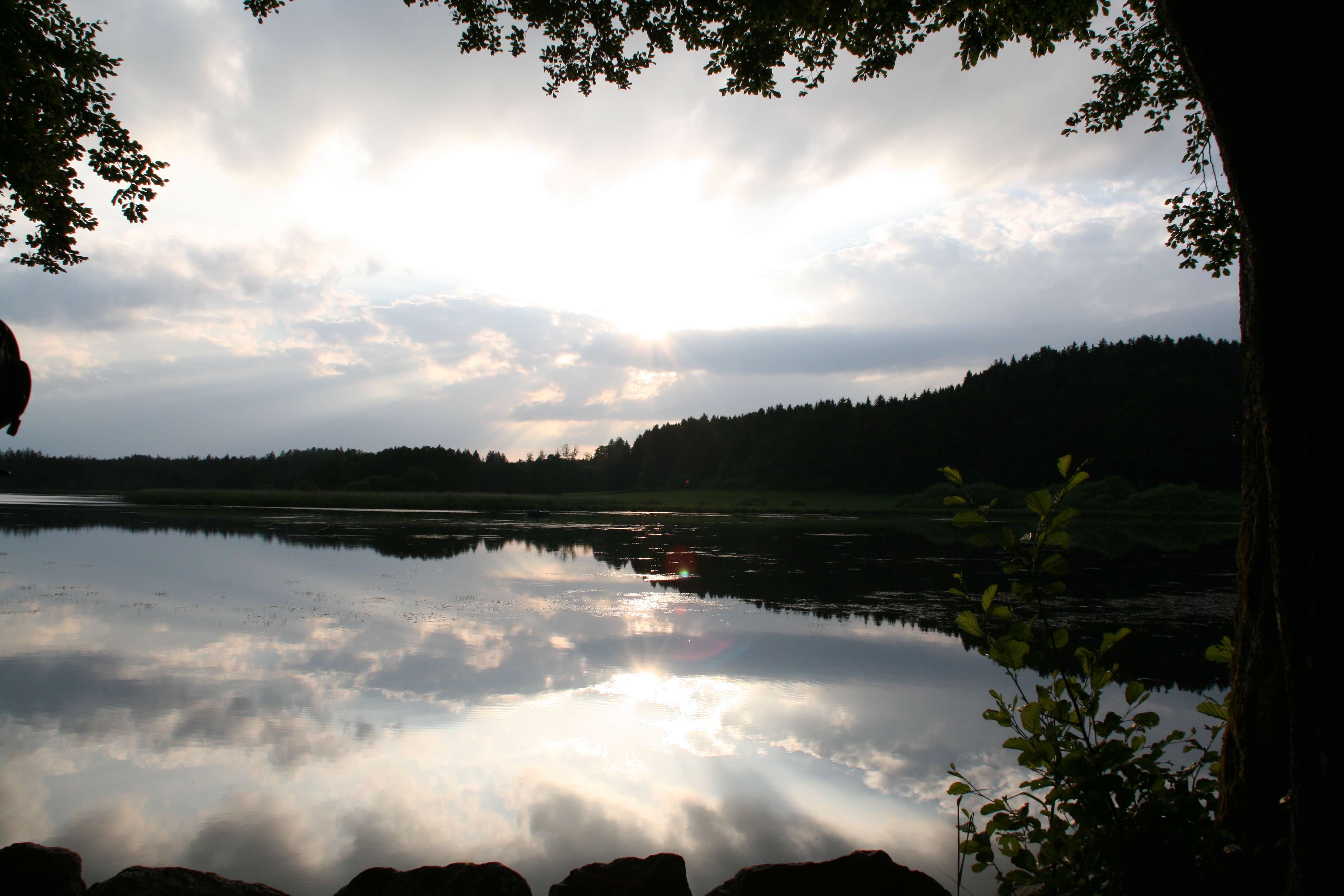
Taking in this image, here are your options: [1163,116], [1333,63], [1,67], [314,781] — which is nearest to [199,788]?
[314,781]

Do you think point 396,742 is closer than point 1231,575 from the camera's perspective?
Yes

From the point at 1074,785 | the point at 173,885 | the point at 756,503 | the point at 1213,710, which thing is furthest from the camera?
the point at 756,503

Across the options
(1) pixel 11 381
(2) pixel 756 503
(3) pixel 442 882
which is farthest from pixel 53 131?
(2) pixel 756 503

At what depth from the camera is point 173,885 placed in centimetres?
362

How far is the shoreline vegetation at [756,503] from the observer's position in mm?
60094

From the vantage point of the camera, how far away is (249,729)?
6668 mm

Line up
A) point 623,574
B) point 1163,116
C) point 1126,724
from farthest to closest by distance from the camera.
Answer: point 623,574 < point 1163,116 < point 1126,724

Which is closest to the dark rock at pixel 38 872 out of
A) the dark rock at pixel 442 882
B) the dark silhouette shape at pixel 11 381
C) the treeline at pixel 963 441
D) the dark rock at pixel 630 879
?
the dark rock at pixel 442 882

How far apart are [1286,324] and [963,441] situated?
9394cm

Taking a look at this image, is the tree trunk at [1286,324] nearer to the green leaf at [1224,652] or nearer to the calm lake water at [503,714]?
the green leaf at [1224,652]

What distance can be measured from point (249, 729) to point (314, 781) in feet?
5.35

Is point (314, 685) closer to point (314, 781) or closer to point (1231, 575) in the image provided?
point (314, 781)

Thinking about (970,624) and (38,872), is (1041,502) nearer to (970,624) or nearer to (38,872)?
(970,624)

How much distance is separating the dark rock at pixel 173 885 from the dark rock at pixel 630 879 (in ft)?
5.11
